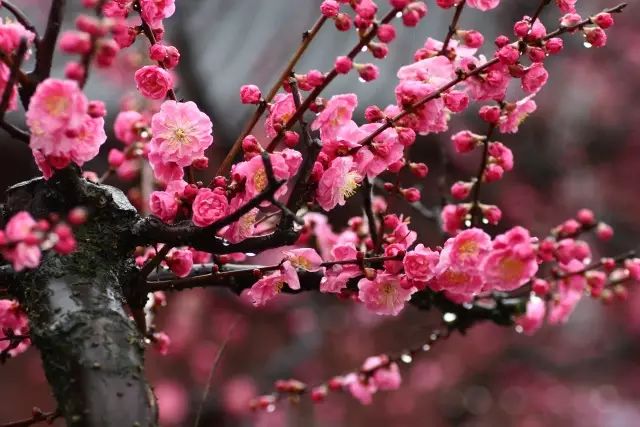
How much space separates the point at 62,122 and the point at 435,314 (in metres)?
6.41

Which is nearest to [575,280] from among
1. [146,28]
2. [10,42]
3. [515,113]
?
[515,113]

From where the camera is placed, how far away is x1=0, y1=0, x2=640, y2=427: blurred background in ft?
20.1

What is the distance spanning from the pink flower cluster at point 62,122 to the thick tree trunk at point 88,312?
0.32 ft

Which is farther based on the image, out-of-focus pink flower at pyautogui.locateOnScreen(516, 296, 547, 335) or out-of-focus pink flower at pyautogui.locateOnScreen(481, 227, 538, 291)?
out-of-focus pink flower at pyautogui.locateOnScreen(516, 296, 547, 335)

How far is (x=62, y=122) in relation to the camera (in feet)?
3.70

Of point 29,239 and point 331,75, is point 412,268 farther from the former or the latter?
point 29,239

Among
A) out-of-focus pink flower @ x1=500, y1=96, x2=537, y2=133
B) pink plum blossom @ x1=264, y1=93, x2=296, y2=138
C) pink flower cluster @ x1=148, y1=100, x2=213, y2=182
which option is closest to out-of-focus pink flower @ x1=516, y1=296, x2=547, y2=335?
out-of-focus pink flower @ x1=500, y1=96, x2=537, y2=133

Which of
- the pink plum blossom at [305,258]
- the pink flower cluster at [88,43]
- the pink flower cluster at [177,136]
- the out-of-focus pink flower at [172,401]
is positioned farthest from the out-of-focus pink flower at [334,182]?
the out-of-focus pink flower at [172,401]

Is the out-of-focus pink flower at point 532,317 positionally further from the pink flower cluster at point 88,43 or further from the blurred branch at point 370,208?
the pink flower cluster at point 88,43

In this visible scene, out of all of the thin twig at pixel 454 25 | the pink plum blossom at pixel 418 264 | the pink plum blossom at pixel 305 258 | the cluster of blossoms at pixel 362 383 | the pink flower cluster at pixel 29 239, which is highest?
the thin twig at pixel 454 25

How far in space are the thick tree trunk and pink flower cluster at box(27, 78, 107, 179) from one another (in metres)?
0.10

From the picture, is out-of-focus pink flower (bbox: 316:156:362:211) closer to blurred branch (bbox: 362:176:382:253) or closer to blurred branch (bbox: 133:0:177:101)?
blurred branch (bbox: 362:176:382:253)

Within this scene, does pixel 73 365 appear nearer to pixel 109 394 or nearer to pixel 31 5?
pixel 109 394

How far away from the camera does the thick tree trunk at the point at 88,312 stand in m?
1.18
